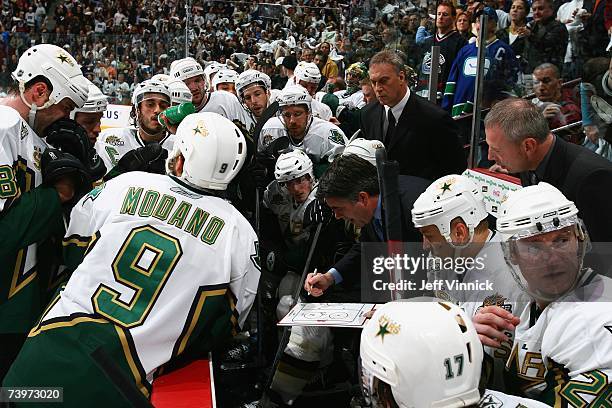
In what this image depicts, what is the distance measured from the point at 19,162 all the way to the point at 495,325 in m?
1.82

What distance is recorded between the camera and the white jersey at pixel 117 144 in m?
4.14

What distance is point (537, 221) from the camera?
73.2 inches

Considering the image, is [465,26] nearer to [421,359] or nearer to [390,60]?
[390,60]

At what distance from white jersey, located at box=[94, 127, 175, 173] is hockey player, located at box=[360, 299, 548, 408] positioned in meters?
2.88

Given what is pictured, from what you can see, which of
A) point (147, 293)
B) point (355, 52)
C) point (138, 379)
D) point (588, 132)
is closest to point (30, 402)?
point (138, 379)

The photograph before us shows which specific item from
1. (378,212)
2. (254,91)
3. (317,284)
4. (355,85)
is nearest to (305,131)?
(254,91)

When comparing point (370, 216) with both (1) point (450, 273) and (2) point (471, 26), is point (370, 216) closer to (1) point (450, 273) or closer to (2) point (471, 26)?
(1) point (450, 273)

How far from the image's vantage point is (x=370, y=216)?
3.00m

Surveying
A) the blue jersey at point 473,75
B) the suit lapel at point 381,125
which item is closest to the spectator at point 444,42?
the blue jersey at point 473,75

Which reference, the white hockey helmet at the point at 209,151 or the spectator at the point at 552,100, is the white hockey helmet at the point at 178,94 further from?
the spectator at the point at 552,100

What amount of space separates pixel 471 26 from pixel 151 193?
3851 mm

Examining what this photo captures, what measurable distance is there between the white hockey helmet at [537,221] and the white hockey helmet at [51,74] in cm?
182

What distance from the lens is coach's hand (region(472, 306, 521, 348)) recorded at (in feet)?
6.23

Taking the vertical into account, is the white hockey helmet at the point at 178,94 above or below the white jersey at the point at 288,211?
above
